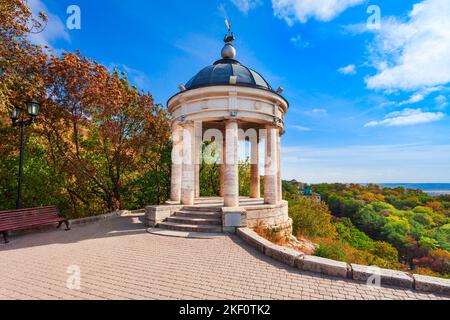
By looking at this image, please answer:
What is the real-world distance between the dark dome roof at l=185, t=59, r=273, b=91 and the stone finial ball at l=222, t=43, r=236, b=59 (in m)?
1.23

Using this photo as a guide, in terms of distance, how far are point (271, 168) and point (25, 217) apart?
10.3 meters

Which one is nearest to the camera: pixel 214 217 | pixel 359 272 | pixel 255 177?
pixel 359 272

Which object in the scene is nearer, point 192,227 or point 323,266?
point 323,266

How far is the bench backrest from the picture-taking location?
733cm

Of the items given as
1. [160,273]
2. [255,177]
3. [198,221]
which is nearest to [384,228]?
[255,177]

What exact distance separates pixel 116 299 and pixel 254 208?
6499mm

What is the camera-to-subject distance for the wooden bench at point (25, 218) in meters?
7.27

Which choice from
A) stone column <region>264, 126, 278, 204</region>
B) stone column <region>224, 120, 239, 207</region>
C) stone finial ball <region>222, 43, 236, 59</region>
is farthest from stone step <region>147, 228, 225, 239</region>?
stone finial ball <region>222, 43, 236, 59</region>

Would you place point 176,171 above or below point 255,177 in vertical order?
above

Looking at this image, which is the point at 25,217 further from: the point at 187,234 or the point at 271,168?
the point at 271,168

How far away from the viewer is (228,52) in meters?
12.3

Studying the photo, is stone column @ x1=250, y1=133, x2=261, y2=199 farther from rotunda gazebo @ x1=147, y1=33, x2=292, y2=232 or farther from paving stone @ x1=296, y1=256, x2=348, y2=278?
paving stone @ x1=296, y1=256, x2=348, y2=278
